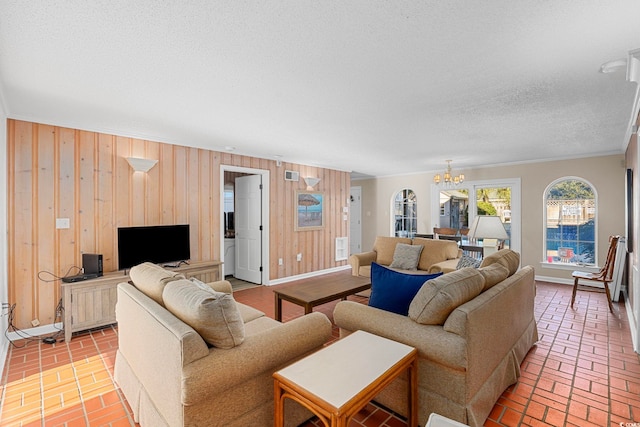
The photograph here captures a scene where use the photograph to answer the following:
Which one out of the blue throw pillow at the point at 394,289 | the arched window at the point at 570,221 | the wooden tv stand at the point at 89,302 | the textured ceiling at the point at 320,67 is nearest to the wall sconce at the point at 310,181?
the textured ceiling at the point at 320,67

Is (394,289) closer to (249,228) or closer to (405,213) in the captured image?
(249,228)

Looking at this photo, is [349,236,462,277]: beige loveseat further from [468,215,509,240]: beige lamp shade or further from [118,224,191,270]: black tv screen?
[118,224,191,270]: black tv screen

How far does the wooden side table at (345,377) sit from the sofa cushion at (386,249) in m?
3.38

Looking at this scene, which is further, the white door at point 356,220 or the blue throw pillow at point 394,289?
the white door at point 356,220

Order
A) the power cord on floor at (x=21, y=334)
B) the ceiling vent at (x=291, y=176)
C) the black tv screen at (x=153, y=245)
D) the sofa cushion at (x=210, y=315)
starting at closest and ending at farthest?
the sofa cushion at (x=210, y=315), the power cord on floor at (x=21, y=334), the black tv screen at (x=153, y=245), the ceiling vent at (x=291, y=176)

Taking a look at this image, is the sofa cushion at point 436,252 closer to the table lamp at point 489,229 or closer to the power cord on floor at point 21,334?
the table lamp at point 489,229

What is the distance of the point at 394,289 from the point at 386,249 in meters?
3.15

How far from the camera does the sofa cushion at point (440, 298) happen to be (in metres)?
1.76

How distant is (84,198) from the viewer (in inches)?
139

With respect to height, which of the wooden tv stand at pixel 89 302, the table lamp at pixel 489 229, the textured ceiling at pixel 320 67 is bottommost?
the wooden tv stand at pixel 89 302

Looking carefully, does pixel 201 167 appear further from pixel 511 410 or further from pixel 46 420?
pixel 511 410

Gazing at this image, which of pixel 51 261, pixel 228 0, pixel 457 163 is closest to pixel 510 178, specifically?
pixel 457 163

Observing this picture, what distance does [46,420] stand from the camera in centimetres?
193

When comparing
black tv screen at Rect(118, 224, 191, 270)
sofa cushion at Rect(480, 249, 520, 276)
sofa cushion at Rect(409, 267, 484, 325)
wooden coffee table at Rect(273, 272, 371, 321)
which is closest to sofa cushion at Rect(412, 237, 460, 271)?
wooden coffee table at Rect(273, 272, 371, 321)
